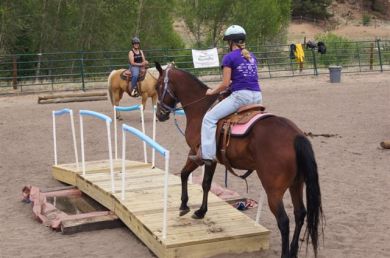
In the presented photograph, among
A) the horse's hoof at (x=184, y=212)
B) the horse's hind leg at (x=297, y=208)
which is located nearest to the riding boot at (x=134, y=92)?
the horse's hoof at (x=184, y=212)

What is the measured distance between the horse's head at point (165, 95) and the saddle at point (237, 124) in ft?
3.05

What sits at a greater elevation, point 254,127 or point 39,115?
point 254,127

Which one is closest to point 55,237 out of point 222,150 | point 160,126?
point 222,150

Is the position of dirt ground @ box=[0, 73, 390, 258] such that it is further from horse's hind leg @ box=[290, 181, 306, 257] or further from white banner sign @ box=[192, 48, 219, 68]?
white banner sign @ box=[192, 48, 219, 68]

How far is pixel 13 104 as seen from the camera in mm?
19266

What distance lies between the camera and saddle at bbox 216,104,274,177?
5.82 meters

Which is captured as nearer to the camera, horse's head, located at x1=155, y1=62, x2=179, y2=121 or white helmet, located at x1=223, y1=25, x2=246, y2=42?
white helmet, located at x1=223, y1=25, x2=246, y2=42

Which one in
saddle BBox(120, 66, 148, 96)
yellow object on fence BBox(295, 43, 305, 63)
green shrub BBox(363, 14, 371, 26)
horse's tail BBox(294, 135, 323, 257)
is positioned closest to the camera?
horse's tail BBox(294, 135, 323, 257)

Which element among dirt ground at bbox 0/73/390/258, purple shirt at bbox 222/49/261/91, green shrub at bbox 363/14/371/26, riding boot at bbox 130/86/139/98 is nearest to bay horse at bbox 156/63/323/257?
purple shirt at bbox 222/49/261/91

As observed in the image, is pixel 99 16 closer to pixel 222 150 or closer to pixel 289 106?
pixel 289 106

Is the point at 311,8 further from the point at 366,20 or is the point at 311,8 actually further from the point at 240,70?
the point at 240,70

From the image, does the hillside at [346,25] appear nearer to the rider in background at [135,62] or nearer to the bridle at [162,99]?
the rider in background at [135,62]

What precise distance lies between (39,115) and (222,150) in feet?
38.2

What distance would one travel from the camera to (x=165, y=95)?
6.84 m
